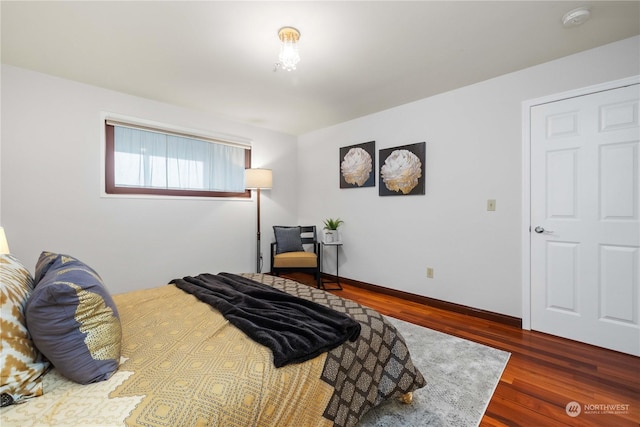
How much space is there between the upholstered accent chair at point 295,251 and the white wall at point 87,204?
2.24 ft

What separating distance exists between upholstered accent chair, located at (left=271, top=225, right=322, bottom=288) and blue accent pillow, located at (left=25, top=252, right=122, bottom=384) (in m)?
2.79

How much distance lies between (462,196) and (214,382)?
293 centimetres

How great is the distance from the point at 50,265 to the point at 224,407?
1.12m

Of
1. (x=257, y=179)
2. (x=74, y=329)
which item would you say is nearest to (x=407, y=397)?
(x=74, y=329)

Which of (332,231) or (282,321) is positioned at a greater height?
(332,231)

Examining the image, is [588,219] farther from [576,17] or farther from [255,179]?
[255,179]

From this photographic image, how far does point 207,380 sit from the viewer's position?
3.26 feet

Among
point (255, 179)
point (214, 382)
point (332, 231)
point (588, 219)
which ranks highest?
point (255, 179)

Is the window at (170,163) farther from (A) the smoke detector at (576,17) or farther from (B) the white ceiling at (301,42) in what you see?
(A) the smoke detector at (576,17)

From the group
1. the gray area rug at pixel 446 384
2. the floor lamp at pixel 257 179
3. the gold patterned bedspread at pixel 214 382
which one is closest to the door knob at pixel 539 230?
the gray area rug at pixel 446 384

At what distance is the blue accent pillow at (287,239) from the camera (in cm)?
410

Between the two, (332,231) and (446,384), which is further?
(332,231)

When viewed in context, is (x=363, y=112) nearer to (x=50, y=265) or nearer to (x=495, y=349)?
(x=495, y=349)

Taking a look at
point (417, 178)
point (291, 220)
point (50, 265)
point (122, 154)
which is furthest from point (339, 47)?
point (291, 220)
